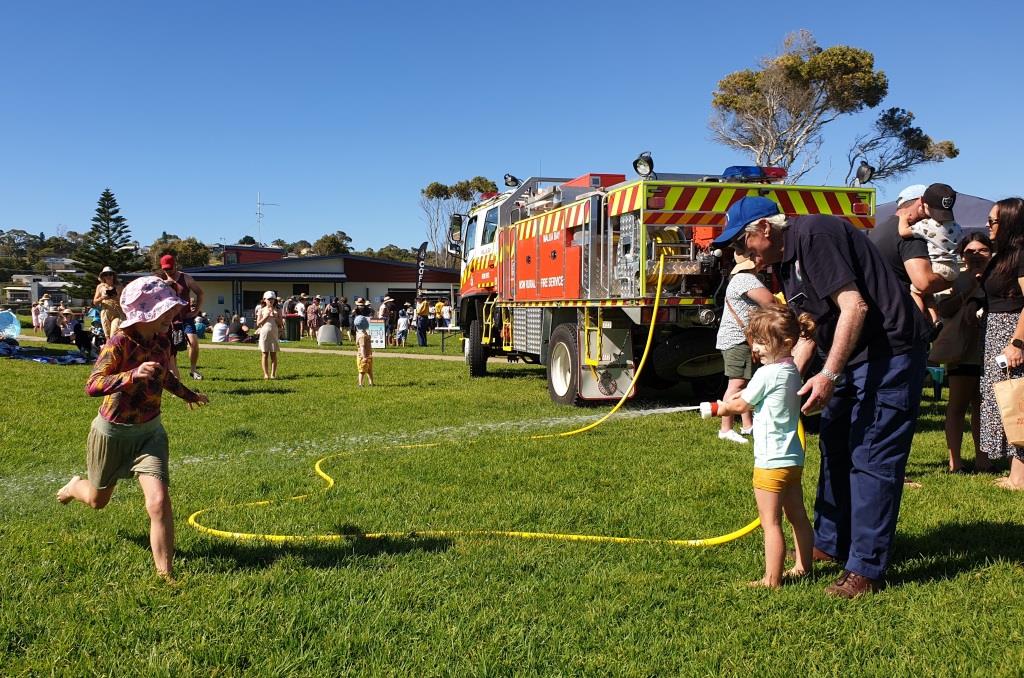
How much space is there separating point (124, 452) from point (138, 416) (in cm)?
19

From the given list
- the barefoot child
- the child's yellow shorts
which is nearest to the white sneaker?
the child's yellow shorts

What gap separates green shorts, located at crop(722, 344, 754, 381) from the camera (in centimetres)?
776

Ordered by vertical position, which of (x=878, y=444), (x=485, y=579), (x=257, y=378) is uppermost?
(x=878, y=444)

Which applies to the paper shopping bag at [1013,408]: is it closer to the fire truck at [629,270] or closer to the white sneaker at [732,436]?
the white sneaker at [732,436]

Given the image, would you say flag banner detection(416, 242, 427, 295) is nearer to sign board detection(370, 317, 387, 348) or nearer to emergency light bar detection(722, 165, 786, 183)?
sign board detection(370, 317, 387, 348)

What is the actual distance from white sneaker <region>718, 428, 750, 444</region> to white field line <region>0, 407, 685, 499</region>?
0.86 metres

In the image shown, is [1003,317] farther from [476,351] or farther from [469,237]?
[469,237]

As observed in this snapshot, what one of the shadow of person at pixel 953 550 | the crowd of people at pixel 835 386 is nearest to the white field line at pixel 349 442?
the shadow of person at pixel 953 550

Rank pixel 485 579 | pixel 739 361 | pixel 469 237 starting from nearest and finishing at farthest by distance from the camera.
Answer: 1. pixel 485 579
2. pixel 739 361
3. pixel 469 237

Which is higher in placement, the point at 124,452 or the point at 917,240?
→ the point at 917,240

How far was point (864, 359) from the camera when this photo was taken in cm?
386

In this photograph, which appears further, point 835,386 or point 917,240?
point 917,240

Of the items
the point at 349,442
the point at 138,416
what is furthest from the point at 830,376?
the point at 349,442

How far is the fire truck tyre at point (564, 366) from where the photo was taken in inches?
416
